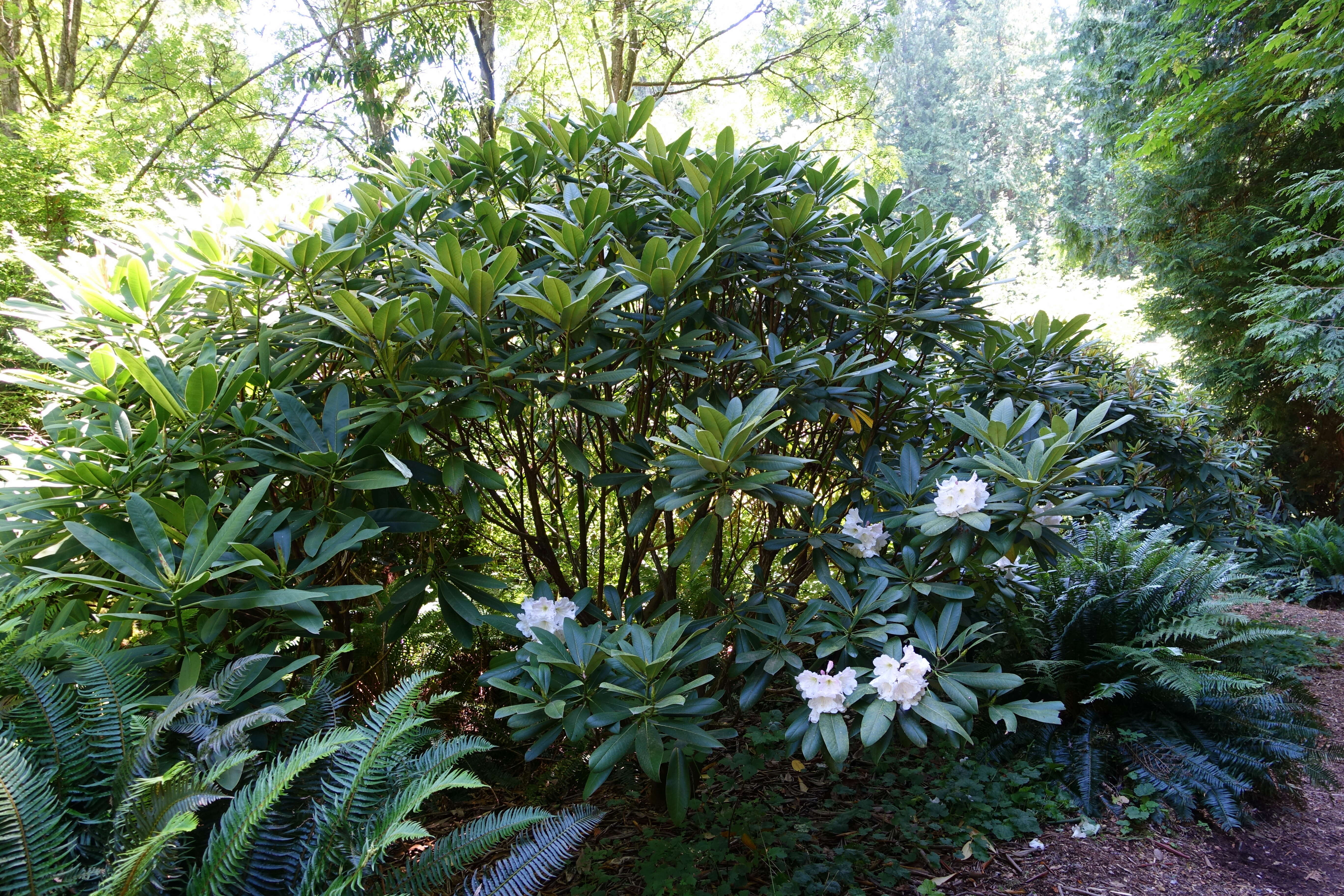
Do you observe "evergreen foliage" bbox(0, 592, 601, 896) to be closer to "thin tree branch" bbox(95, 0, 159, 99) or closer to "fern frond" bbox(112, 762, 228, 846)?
"fern frond" bbox(112, 762, 228, 846)

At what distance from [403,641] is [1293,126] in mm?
8001

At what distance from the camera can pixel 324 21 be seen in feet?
22.4

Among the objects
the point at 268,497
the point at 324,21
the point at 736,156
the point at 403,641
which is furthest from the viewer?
the point at 324,21

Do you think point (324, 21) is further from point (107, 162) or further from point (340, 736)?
point (340, 736)

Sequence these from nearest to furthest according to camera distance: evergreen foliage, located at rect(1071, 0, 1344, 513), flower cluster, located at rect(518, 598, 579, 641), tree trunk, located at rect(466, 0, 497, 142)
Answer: flower cluster, located at rect(518, 598, 579, 641)
evergreen foliage, located at rect(1071, 0, 1344, 513)
tree trunk, located at rect(466, 0, 497, 142)

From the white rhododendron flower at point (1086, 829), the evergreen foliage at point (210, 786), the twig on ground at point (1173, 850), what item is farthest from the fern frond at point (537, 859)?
the twig on ground at point (1173, 850)

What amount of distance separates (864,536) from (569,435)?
0.90 meters

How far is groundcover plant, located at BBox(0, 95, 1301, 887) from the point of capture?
1.28m

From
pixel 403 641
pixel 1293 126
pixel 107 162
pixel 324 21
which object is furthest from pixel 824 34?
pixel 403 641

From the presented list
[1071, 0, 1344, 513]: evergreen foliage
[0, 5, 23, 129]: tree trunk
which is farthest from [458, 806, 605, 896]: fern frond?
[0, 5, 23, 129]: tree trunk

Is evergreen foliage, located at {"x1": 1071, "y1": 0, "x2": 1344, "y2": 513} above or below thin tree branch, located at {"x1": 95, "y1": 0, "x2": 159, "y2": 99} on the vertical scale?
below

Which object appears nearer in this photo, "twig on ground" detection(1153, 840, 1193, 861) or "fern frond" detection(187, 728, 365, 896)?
"fern frond" detection(187, 728, 365, 896)

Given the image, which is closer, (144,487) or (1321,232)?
(144,487)

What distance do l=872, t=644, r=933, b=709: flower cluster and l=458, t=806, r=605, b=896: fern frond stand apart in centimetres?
58
